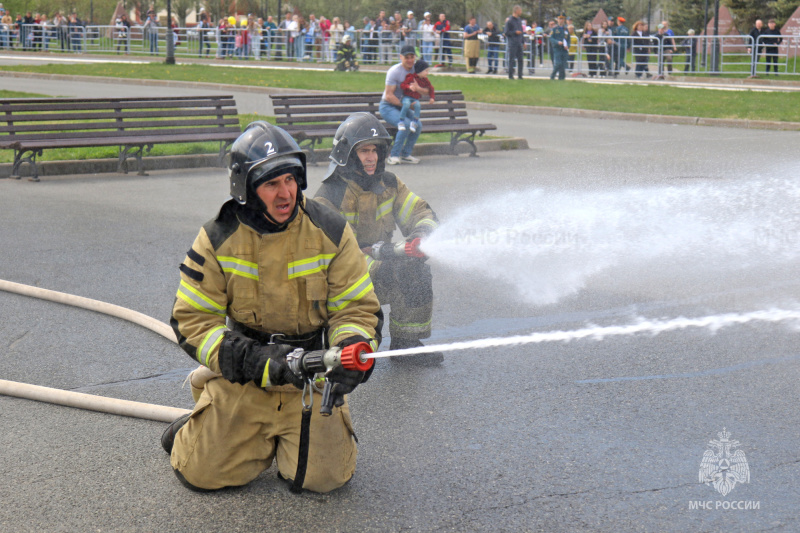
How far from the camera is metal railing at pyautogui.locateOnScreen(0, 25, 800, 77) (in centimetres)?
2630

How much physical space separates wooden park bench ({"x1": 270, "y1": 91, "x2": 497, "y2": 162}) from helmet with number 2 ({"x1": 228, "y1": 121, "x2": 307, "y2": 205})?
30.3ft

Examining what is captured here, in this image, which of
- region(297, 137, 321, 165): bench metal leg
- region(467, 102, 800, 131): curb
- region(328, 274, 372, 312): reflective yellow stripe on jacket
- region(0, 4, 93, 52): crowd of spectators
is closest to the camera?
region(328, 274, 372, 312): reflective yellow stripe on jacket

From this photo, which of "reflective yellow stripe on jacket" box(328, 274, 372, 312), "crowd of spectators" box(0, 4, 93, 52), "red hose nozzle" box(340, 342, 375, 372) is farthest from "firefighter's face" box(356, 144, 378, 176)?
"crowd of spectators" box(0, 4, 93, 52)

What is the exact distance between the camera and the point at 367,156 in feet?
16.9

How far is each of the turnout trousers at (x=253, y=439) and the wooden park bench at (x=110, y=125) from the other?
8.72 meters

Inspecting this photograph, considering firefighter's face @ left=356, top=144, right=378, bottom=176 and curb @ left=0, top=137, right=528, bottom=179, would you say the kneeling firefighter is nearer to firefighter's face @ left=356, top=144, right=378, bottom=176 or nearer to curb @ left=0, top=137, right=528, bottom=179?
firefighter's face @ left=356, top=144, right=378, bottom=176

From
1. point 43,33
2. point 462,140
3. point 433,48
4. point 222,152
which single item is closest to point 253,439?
point 222,152

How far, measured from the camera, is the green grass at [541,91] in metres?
18.4

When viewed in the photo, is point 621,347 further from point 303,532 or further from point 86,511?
point 86,511

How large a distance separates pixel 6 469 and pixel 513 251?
Answer: 4.69 m

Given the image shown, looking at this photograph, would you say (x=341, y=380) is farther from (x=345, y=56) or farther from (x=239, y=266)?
(x=345, y=56)

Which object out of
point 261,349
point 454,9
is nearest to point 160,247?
point 261,349

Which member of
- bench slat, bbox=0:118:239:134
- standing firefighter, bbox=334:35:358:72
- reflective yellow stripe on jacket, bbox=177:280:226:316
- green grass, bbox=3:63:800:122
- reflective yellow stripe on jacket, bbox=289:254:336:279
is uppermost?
standing firefighter, bbox=334:35:358:72

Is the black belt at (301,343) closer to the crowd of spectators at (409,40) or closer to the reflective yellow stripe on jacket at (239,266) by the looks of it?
the reflective yellow stripe on jacket at (239,266)
